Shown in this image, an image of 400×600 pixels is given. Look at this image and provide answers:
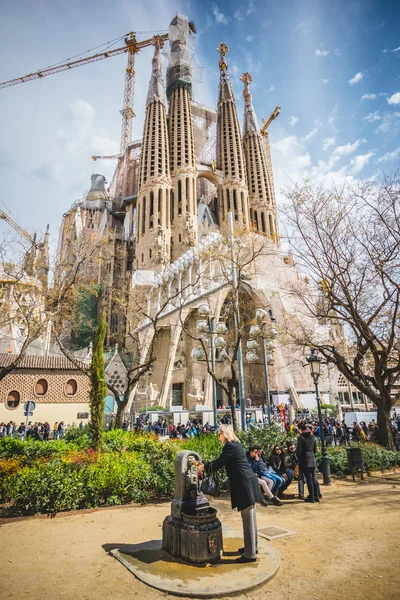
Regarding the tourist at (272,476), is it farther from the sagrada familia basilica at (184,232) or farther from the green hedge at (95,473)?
the sagrada familia basilica at (184,232)

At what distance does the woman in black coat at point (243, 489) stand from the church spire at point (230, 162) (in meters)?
38.1

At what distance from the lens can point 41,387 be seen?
69.1 ft

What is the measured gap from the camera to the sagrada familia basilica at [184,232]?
28.2 metres

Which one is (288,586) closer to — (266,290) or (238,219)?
(266,290)

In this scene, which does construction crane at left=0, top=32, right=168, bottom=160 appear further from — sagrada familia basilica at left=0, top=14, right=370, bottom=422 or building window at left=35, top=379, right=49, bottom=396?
building window at left=35, top=379, right=49, bottom=396

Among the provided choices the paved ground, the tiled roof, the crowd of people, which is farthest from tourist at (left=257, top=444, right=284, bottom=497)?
the tiled roof

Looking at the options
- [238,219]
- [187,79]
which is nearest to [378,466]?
[238,219]

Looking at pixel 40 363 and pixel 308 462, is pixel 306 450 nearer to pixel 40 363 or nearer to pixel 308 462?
pixel 308 462

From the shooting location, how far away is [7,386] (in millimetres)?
20141

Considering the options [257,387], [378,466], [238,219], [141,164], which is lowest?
[378,466]

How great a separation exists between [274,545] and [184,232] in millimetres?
36178

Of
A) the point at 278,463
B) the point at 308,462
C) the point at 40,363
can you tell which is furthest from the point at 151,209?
the point at 308,462

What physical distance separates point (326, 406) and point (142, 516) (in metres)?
20.8

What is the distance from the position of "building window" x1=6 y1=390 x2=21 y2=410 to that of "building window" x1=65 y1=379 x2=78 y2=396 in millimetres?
2667
